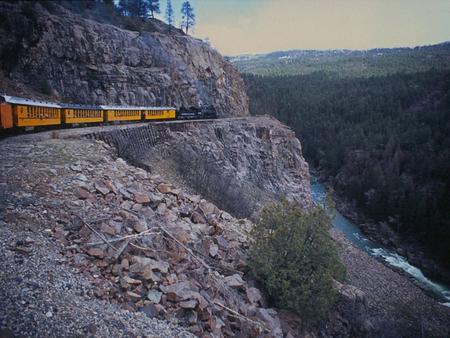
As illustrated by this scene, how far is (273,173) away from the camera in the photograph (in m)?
35.5

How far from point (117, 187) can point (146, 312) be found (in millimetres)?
5219

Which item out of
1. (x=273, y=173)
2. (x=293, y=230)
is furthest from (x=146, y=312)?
(x=273, y=173)

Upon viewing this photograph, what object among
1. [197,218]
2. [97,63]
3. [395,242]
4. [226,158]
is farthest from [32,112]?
[395,242]

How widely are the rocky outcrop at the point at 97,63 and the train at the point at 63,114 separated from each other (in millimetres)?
5444

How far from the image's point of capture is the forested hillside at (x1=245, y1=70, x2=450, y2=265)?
4991 centimetres

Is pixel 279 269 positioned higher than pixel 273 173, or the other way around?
pixel 279 269

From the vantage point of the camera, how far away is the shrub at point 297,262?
1025 cm

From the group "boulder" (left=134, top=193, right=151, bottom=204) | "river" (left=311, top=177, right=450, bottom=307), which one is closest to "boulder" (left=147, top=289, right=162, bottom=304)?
"boulder" (left=134, top=193, right=151, bottom=204)

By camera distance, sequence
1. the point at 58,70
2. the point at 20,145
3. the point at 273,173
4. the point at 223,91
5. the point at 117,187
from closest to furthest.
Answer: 1. the point at 117,187
2. the point at 20,145
3. the point at 58,70
4. the point at 273,173
5. the point at 223,91

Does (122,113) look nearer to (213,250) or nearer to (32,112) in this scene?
(32,112)

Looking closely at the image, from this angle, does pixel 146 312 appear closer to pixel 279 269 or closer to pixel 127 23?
pixel 279 269

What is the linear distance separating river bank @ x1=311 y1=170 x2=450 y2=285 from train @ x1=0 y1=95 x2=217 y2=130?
32.6m

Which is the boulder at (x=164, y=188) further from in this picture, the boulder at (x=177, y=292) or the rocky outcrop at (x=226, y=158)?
the boulder at (x=177, y=292)

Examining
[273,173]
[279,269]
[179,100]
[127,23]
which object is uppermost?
[127,23]
